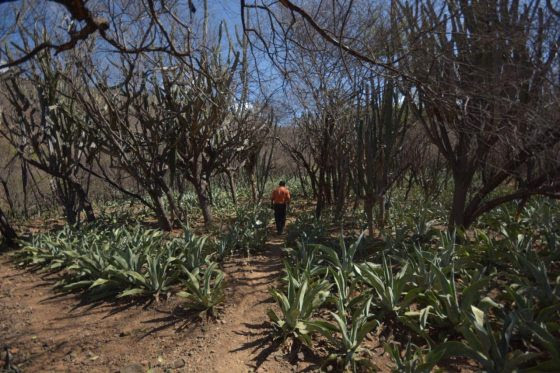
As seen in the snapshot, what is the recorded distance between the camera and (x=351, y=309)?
10.7ft

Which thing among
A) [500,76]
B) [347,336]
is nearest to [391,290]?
[347,336]

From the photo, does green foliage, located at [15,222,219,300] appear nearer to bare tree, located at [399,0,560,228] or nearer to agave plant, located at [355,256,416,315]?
agave plant, located at [355,256,416,315]

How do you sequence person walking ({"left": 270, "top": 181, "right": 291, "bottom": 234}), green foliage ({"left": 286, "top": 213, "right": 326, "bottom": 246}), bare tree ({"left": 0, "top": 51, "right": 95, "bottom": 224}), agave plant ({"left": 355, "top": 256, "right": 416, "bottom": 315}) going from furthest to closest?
person walking ({"left": 270, "top": 181, "right": 291, "bottom": 234}) → bare tree ({"left": 0, "top": 51, "right": 95, "bottom": 224}) → green foliage ({"left": 286, "top": 213, "right": 326, "bottom": 246}) → agave plant ({"left": 355, "top": 256, "right": 416, "bottom": 315})

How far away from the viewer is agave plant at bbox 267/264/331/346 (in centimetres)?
291

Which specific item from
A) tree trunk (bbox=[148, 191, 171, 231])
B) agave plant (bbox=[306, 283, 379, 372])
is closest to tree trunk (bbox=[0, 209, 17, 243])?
tree trunk (bbox=[148, 191, 171, 231])

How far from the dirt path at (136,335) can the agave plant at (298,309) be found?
0.18 m

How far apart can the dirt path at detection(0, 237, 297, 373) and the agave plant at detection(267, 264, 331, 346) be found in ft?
0.58

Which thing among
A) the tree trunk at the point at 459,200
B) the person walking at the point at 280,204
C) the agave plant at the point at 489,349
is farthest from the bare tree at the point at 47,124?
the agave plant at the point at 489,349

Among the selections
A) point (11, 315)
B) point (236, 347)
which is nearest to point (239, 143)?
point (11, 315)

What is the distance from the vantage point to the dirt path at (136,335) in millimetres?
2777

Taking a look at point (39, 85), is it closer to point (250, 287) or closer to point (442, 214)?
point (250, 287)

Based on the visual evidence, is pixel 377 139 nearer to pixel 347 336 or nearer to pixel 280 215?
pixel 280 215

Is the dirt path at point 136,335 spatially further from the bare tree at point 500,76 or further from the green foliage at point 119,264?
the bare tree at point 500,76

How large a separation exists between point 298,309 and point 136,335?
152 centimetres
